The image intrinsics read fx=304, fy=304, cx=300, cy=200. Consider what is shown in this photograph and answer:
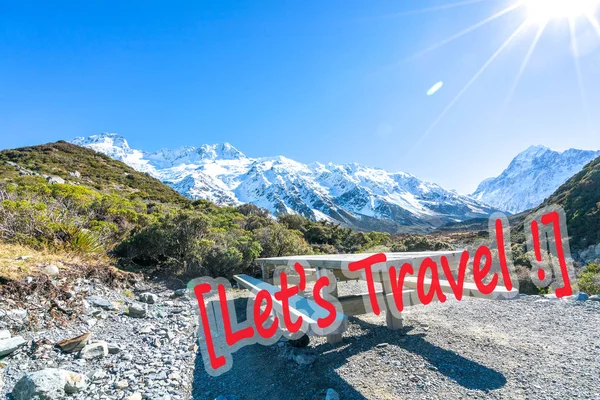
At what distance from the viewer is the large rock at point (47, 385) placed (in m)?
2.20

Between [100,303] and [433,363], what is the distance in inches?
169

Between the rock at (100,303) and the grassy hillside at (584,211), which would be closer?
the rock at (100,303)

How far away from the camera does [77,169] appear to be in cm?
2464

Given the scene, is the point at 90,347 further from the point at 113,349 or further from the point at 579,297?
the point at 579,297

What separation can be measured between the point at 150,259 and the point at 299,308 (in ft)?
18.4

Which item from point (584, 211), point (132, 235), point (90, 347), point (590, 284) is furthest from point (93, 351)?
point (584, 211)

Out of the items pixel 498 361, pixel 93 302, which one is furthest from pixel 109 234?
pixel 498 361

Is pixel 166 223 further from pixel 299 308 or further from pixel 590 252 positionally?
pixel 590 252

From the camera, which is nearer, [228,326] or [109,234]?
[228,326]

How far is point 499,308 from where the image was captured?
4699 mm

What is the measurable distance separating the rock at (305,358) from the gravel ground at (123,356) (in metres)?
1.00

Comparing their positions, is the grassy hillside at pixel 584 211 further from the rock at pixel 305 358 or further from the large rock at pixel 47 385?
the large rock at pixel 47 385

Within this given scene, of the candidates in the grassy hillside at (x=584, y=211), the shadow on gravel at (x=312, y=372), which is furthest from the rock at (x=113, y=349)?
the grassy hillside at (x=584, y=211)

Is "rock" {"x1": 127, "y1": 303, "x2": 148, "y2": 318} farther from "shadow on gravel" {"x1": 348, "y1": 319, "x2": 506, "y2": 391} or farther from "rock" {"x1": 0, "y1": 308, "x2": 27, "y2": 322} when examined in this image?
"shadow on gravel" {"x1": 348, "y1": 319, "x2": 506, "y2": 391}
